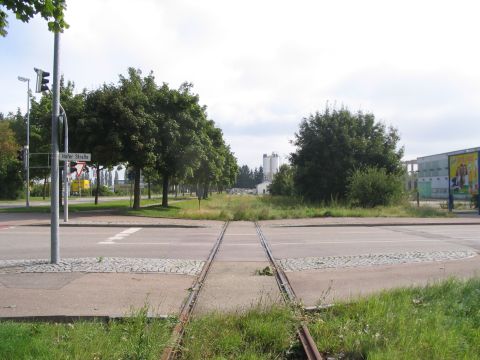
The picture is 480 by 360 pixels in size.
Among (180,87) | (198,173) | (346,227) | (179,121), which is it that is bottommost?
(346,227)

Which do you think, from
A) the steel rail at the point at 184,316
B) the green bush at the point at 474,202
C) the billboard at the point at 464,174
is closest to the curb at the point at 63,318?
the steel rail at the point at 184,316

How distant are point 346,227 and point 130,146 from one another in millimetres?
13408

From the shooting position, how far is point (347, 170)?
41.7 meters

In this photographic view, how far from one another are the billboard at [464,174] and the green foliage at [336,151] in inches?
339

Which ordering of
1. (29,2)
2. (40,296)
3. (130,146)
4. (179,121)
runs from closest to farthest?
(29,2), (40,296), (130,146), (179,121)

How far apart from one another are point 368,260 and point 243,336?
6505 mm

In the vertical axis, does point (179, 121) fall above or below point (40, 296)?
above

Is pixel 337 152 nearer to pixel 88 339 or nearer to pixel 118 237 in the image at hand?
pixel 118 237

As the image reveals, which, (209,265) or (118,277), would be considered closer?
(118,277)

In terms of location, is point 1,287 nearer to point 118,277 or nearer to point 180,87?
point 118,277

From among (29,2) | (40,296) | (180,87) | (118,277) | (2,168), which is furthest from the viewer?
(2,168)

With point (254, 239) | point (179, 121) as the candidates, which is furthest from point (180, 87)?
point (254, 239)

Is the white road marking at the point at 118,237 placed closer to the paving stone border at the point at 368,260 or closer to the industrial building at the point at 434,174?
the paving stone border at the point at 368,260

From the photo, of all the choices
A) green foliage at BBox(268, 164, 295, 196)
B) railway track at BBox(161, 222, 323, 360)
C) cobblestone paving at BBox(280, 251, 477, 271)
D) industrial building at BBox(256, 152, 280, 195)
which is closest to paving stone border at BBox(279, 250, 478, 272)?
cobblestone paving at BBox(280, 251, 477, 271)
